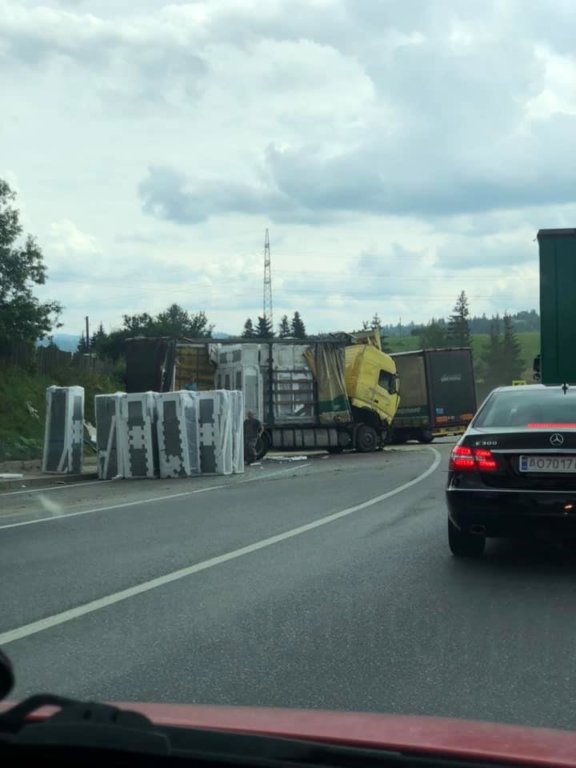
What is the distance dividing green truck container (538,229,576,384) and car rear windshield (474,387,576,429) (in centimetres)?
499

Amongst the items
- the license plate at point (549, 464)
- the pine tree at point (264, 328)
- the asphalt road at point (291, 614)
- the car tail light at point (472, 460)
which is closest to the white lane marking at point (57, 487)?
the asphalt road at point (291, 614)

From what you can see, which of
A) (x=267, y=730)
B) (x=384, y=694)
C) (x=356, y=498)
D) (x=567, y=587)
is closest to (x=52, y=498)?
(x=356, y=498)

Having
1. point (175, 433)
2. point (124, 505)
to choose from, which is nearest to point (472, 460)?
point (124, 505)

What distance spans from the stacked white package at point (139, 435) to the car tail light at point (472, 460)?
41.9 feet

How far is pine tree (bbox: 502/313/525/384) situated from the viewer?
432 feet

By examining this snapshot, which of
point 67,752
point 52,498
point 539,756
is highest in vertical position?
point 67,752

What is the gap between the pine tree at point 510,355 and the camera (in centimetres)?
13175

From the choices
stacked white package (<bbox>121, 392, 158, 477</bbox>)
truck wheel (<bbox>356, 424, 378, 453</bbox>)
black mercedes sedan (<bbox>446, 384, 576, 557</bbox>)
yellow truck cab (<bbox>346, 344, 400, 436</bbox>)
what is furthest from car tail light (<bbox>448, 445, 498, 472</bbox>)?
truck wheel (<bbox>356, 424, 378, 453</bbox>)

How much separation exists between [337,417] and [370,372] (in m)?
2.11

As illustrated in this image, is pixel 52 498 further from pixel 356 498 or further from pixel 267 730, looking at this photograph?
pixel 267 730

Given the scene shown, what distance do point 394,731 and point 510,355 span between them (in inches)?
5506

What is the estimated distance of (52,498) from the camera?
670 inches

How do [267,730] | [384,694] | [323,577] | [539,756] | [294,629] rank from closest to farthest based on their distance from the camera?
[539,756], [267,730], [384,694], [294,629], [323,577]

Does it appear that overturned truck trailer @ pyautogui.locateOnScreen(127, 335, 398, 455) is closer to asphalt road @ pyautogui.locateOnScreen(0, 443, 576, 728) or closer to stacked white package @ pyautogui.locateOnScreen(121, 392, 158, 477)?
stacked white package @ pyautogui.locateOnScreen(121, 392, 158, 477)
